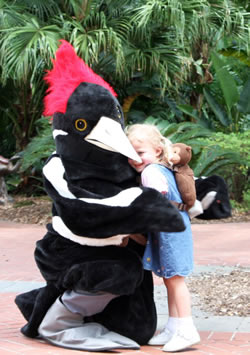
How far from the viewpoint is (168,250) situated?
11.7 ft

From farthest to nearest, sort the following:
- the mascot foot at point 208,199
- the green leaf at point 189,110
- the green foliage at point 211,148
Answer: the green leaf at point 189,110
the green foliage at point 211,148
the mascot foot at point 208,199

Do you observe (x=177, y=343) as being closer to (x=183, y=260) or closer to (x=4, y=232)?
(x=183, y=260)

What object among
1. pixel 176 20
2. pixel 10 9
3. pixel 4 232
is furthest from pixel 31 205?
pixel 176 20

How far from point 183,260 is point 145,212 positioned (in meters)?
0.50

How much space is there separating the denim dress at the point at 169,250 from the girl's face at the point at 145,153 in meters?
0.07

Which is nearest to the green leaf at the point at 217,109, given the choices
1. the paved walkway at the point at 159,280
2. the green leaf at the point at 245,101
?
the green leaf at the point at 245,101

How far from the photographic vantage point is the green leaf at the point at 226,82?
1282 cm

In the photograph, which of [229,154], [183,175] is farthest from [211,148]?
[183,175]

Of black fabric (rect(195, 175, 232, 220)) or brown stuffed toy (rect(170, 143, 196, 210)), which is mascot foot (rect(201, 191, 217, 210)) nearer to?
black fabric (rect(195, 175, 232, 220))

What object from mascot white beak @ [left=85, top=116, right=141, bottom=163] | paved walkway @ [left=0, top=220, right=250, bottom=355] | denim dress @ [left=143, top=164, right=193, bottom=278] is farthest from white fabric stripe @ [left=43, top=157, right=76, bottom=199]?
paved walkway @ [left=0, top=220, right=250, bottom=355]

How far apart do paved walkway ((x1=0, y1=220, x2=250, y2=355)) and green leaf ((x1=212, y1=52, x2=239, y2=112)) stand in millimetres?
3399

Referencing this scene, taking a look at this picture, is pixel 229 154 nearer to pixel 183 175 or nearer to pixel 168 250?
pixel 183 175

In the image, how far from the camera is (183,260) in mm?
3600

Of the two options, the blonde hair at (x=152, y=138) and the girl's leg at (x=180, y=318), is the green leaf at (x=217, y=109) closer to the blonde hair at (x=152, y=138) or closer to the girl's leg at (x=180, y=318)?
the blonde hair at (x=152, y=138)
